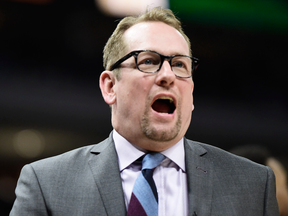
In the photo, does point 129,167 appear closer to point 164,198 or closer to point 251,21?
point 164,198

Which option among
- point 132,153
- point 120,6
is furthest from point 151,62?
point 120,6

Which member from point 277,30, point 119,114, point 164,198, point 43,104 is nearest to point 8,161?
point 43,104

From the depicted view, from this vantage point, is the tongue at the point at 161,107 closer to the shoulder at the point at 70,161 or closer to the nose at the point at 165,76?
the nose at the point at 165,76

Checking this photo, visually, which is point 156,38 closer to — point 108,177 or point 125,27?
point 125,27

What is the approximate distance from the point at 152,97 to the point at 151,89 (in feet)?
0.13

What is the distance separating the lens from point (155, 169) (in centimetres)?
143

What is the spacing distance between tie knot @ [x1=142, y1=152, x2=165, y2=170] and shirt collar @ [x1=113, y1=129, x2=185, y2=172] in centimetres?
3

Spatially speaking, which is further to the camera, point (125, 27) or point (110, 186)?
point (125, 27)

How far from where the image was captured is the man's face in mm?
1381

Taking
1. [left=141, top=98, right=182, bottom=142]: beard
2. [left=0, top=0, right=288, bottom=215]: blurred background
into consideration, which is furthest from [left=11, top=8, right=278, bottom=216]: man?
[left=0, top=0, right=288, bottom=215]: blurred background

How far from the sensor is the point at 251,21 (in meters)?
2.42

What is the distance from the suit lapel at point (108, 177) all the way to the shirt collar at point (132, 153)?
1.3 inches

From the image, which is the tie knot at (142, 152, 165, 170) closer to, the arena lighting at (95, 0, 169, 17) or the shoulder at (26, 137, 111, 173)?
the shoulder at (26, 137, 111, 173)

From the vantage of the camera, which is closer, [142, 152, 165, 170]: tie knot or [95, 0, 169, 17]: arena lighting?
[142, 152, 165, 170]: tie knot
